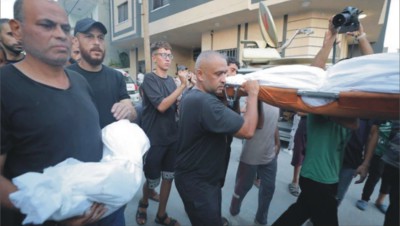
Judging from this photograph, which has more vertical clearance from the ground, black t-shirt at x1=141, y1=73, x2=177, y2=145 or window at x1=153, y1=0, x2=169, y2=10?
window at x1=153, y1=0, x2=169, y2=10

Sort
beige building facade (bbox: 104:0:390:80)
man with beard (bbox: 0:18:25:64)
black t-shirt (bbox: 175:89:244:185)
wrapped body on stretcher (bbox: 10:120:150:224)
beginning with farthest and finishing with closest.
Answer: beige building facade (bbox: 104:0:390:80), man with beard (bbox: 0:18:25:64), black t-shirt (bbox: 175:89:244:185), wrapped body on stretcher (bbox: 10:120:150:224)

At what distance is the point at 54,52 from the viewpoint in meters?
1.19

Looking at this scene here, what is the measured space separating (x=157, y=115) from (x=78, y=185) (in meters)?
1.65

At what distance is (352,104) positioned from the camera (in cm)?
125

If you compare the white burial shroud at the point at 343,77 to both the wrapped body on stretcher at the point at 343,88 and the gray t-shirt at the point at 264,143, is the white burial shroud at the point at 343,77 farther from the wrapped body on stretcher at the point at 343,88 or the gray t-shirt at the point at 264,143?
the gray t-shirt at the point at 264,143

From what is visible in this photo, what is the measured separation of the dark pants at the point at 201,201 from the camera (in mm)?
1709

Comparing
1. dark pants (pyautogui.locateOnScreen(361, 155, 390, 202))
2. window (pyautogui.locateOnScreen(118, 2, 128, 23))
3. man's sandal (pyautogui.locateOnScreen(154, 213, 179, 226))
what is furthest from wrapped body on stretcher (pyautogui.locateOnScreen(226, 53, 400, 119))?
window (pyautogui.locateOnScreen(118, 2, 128, 23))

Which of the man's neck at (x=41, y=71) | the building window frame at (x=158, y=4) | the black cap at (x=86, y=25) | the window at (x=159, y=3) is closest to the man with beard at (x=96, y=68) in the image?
the black cap at (x=86, y=25)

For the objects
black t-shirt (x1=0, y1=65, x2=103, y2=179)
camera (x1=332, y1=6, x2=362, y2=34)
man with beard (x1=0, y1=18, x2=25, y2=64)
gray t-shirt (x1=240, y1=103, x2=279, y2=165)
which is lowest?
gray t-shirt (x1=240, y1=103, x2=279, y2=165)

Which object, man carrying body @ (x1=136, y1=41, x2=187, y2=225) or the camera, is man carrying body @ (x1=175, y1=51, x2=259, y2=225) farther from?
the camera

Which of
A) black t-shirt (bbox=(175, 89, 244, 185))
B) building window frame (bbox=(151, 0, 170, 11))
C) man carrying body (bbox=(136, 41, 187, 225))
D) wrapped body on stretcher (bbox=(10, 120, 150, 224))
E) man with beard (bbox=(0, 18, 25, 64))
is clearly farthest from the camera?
building window frame (bbox=(151, 0, 170, 11))

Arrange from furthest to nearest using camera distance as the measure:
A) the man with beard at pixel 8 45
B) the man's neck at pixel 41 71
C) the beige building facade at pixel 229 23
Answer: the beige building facade at pixel 229 23, the man with beard at pixel 8 45, the man's neck at pixel 41 71

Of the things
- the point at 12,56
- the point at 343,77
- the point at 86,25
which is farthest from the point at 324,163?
the point at 12,56

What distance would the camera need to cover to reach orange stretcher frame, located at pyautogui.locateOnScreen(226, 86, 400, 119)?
3.75 ft
